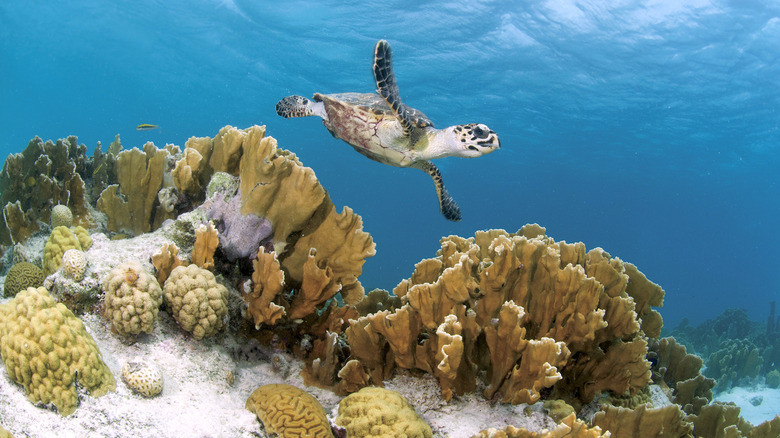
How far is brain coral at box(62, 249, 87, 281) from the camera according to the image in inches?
98.5

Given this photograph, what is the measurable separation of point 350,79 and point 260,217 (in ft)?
95.4

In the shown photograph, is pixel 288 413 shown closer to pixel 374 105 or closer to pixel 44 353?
pixel 44 353

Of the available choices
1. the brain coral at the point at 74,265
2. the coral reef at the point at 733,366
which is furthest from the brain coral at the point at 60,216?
the coral reef at the point at 733,366

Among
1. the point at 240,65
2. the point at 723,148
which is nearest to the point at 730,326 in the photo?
the point at 723,148

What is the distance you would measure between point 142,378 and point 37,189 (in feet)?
11.6

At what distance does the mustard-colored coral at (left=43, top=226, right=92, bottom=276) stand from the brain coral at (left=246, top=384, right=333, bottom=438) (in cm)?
182

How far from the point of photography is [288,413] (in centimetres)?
225

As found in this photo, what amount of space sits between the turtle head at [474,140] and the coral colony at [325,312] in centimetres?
156

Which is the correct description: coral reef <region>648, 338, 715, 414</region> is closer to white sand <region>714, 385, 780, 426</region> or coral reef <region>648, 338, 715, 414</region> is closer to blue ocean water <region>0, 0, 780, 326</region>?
white sand <region>714, 385, 780, 426</region>

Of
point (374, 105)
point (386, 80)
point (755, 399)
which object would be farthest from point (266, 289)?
point (755, 399)

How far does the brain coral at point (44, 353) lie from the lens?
1.90m

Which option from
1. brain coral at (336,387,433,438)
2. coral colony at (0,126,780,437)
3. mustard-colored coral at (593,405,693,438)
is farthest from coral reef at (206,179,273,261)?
mustard-colored coral at (593,405,693,438)

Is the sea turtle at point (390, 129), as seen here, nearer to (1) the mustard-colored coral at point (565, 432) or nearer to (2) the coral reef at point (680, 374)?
(2) the coral reef at point (680, 374)

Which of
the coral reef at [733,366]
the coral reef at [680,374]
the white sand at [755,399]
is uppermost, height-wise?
the coral reef at [733,366]
